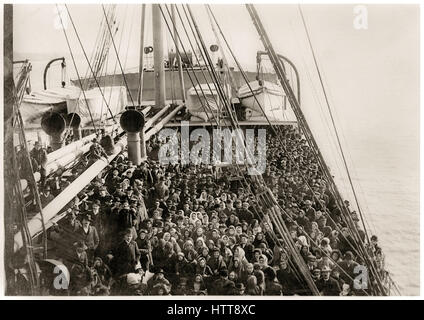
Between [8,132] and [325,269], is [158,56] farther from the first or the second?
[325,269]

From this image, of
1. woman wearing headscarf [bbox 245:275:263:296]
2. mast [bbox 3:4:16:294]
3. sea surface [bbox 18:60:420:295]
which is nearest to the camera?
woman wearing headscarf [bbox 245:275:263:296]

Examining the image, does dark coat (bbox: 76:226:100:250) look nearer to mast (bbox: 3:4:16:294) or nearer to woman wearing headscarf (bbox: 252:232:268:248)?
mast (bbox: 3:4:16:294)

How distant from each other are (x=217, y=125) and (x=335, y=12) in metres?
2.13

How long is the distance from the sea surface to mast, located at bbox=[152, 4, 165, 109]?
1.44 meters

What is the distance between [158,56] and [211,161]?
1865mm

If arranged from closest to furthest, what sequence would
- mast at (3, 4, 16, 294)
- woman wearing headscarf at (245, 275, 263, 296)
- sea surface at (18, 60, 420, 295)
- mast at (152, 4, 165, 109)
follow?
1. woman wearing headscarf at (245, 275, 263, 296)
2. mast at (3, 4, 16, 294)
3. sea surface at (18, 60, 420, 295)
4. mast at (152, 4, 165, 109)

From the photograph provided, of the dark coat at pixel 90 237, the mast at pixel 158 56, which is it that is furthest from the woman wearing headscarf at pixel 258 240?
the mast at pixel 158 56

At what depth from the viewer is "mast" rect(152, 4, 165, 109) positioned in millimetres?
5957

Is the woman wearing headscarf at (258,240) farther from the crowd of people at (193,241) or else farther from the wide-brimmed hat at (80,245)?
the wide-brimmed hat at (80,245)

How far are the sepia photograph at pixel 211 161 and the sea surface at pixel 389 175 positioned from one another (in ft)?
0.06

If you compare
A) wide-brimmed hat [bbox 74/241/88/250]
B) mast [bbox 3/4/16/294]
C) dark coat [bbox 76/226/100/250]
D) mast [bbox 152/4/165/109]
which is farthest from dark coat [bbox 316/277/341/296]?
mast [bbox 3/4/16/294]

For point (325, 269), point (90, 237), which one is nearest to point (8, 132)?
point (90, 237)

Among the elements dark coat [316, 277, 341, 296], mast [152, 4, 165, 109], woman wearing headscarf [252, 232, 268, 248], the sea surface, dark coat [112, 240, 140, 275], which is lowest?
dark coat [316, 277, 341, 296]
